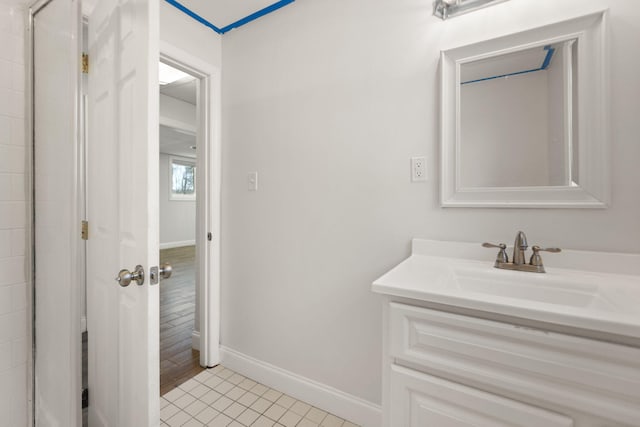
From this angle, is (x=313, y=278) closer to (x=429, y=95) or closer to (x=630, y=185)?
(x=429, y=95)

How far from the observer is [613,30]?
3.26 feet

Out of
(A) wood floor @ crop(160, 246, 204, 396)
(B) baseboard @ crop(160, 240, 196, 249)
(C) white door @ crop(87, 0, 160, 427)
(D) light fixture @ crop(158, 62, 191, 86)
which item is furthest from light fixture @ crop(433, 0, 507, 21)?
(B) baseboard @ crop(160, 240, 196, 249)

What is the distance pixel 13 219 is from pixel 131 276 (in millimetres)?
831

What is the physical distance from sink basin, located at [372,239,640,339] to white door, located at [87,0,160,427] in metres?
0.75

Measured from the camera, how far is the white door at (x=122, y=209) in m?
0.81

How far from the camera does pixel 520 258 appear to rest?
1056 mm

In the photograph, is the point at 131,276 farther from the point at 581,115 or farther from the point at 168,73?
the point at 168,73

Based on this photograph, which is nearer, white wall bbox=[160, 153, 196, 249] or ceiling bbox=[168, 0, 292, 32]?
ceiling bbox=[168, 0, 292, 32]

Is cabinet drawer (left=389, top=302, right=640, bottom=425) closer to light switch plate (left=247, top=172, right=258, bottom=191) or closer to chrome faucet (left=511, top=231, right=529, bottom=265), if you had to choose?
chrome faucet (left=511, top=231, right=529, bottom=265)

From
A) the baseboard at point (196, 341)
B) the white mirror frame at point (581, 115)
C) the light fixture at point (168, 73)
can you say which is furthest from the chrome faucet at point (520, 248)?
the light fixture at point (168, 73)

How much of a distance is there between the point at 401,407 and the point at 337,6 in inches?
74.0

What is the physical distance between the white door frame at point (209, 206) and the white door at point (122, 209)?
0.71 metres

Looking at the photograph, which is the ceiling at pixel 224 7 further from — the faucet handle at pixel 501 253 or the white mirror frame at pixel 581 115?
the faucet handle at pixel 501 253

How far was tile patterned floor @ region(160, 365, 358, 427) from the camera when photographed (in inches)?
56.7
